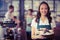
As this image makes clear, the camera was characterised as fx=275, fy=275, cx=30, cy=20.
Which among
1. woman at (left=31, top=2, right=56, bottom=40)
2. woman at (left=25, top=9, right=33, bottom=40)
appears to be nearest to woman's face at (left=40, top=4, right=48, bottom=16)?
woman at (left=31, top=2, right=56, bottom=40)

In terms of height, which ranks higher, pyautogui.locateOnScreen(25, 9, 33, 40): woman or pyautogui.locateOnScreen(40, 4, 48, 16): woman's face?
pyautogui.locateOnScreen(40, 4, 48, 16): woman's face

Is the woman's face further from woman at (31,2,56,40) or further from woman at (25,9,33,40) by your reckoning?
woman at (25,9,33,40)

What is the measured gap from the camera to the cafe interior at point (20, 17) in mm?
3623

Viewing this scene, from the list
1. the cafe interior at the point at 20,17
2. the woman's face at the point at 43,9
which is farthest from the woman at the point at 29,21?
the woman's face at the point at 43,9

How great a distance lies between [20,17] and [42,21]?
0.30 metres

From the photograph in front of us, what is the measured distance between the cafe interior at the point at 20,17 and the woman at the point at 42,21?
Result: 1.9 inches

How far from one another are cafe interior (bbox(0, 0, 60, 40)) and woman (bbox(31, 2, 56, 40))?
0.05 meters

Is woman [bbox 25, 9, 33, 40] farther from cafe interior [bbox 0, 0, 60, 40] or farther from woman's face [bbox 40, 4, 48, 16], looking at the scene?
woman's face [bbox 40, 4, 48, 16]

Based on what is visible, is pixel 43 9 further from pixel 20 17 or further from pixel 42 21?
pixel 20 17

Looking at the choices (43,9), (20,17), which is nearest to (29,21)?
(20,17)

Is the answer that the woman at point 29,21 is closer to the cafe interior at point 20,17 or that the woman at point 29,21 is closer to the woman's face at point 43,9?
the cafe interior at point 20,17

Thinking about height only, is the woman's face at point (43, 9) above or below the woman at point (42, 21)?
above

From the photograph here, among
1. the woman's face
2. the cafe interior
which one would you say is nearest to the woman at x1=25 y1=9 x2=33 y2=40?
the cafe interior

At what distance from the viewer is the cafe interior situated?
362 centimetres
